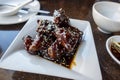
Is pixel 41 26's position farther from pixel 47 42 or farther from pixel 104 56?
pixel 104 56

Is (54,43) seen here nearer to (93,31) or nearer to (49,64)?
(49,64)

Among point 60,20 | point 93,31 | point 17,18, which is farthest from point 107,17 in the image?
point 17,18

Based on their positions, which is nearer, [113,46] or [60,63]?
[60,63]

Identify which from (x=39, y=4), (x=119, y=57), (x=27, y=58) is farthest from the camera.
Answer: (x=39, y=4)

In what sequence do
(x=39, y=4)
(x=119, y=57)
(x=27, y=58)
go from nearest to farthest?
(x=27, y=58)
(x=119, y=57)
(x=39, y=4)

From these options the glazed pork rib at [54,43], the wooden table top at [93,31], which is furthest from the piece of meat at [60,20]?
the wooden table top at [93,31]

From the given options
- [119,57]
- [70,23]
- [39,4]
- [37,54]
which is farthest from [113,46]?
[39,4]

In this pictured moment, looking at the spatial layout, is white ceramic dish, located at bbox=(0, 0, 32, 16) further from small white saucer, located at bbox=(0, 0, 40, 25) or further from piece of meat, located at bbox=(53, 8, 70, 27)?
piece of meat, located at bbox=(53, 8, 70, 27)
